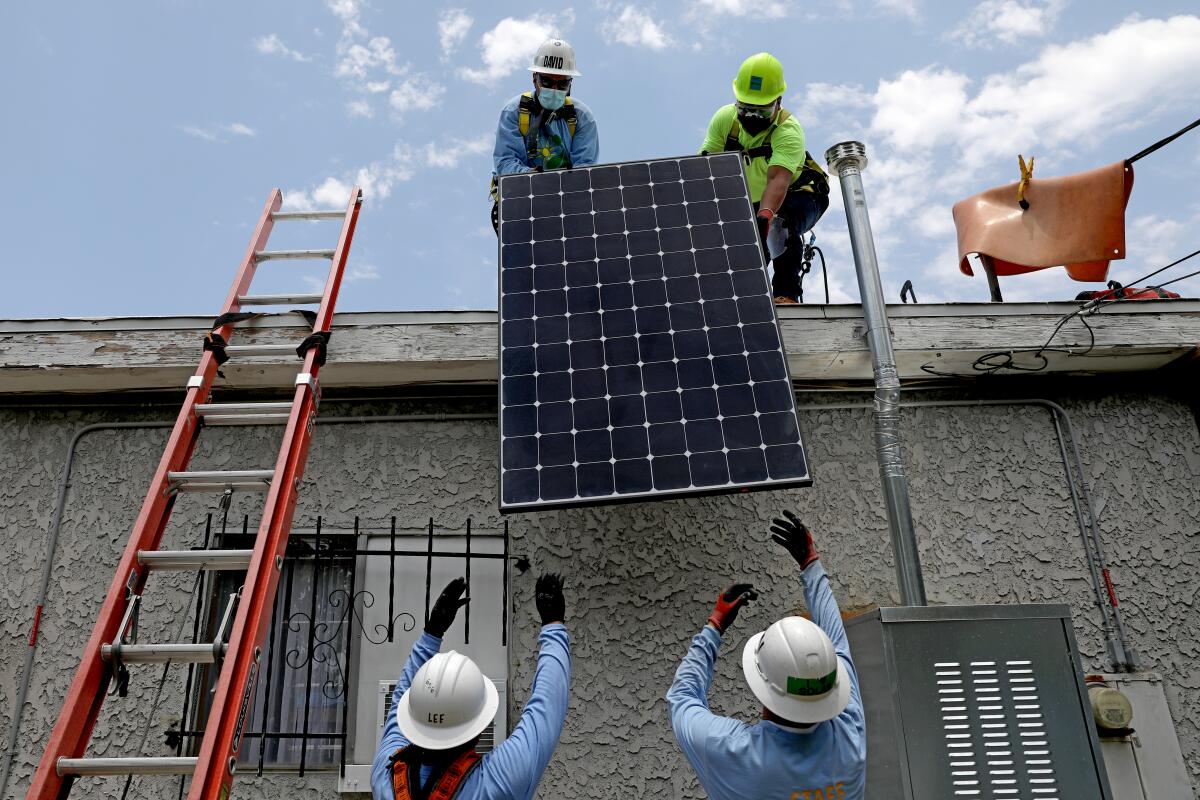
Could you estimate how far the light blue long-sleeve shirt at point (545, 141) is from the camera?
572 centimetres

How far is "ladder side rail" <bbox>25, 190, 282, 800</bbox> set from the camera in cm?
257

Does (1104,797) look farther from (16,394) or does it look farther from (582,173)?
(16,394)

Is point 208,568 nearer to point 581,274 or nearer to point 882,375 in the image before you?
point 581,274

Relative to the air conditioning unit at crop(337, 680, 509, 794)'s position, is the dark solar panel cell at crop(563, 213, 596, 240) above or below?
above

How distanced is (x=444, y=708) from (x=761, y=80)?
175 inches

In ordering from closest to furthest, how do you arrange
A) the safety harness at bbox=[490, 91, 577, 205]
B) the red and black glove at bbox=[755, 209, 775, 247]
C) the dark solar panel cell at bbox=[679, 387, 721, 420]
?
the dark solar panel cell at bbox=[679, 387, 721, 420], the red and black glove at bbox=[755, 209, 775, 247], the safety harness at bbox=[490, 91, 577, 205]

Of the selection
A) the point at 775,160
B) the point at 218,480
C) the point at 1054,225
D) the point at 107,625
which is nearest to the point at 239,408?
the point at 218,480

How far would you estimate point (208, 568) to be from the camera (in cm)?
312

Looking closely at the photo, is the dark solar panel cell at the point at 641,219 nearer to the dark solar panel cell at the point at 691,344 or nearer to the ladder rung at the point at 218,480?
the dark solar panel cell at the point at 691,344

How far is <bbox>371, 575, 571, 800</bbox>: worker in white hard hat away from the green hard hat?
4.01 m

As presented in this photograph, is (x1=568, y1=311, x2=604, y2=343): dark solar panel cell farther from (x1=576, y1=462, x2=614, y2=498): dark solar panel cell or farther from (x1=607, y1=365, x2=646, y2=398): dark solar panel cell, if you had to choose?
(x1=576, y1=462, x2=614, y2=498): dark solar panel cell

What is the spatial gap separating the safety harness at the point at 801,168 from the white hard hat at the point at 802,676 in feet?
12.2

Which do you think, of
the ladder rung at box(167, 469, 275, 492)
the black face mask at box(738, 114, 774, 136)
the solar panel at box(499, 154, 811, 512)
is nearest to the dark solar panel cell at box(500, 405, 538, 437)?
the solar panel at box(499, 154, 811, 512)

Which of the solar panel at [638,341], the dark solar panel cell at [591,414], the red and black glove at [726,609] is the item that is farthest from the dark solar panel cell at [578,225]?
the red and black glove at [726,609]
